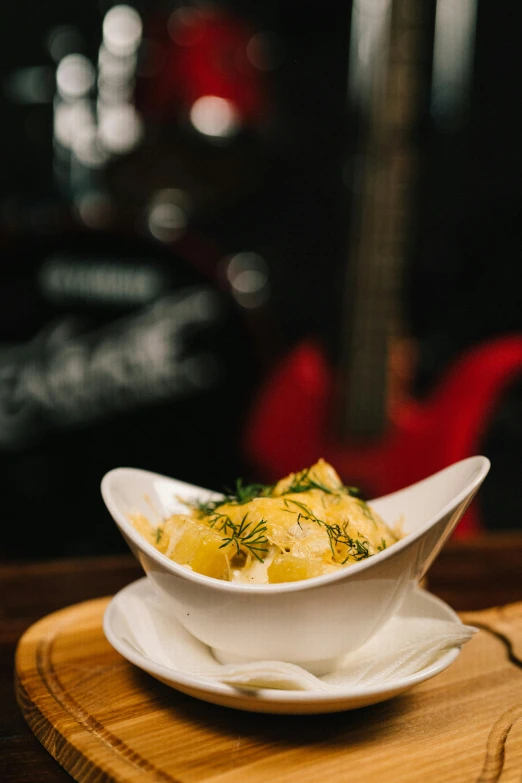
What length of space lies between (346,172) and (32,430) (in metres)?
1.48

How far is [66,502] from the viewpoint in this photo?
70.3 inches

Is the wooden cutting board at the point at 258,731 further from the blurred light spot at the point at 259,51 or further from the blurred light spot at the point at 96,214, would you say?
the blurred light spot at the point at 259,51

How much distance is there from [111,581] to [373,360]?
2.91ft

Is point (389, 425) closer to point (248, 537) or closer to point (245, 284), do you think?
point (245, 284)

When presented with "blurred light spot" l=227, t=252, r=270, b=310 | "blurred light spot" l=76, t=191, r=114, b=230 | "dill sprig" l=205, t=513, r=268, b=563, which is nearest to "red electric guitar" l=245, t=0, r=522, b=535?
"blurred light spot" l=227, t=252, r=270, b=310

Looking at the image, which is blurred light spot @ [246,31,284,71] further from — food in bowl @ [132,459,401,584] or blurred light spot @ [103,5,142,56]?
food in bowl @ [132,459,401,584]

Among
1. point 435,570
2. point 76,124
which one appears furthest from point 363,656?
point 76,124

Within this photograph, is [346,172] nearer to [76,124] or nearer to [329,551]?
[76,124]

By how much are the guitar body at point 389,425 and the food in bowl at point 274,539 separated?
2.47 feet

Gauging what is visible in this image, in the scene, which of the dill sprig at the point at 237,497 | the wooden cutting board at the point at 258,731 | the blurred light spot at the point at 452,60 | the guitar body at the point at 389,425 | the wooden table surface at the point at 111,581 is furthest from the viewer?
the blurred light spot at the point at 452,60

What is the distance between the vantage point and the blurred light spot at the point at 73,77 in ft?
5.60

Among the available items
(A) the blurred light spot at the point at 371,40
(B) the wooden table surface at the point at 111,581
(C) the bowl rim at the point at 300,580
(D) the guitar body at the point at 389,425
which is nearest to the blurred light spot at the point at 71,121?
(A) the blurred light spot at the point at 371,40

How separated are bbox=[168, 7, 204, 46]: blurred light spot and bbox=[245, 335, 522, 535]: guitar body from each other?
71 cm

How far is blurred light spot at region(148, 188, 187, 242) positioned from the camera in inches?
69.3
